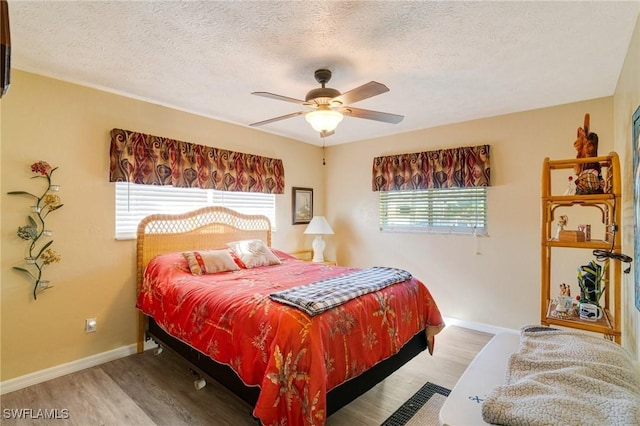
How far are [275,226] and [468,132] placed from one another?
2.83 m

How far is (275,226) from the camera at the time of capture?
4621mm

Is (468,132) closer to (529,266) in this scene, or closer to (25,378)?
(529,266)

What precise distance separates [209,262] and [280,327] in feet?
5.10

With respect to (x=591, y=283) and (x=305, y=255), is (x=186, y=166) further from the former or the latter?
(x=591, y=283)

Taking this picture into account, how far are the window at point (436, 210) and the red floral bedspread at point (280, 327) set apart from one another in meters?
1.49

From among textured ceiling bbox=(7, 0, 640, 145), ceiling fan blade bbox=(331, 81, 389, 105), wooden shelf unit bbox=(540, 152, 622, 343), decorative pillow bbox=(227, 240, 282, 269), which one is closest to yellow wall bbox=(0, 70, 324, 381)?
textured ceiling bbox=(7, 0, 640, 145)

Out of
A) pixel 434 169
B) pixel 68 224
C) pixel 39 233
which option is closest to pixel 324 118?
pixel 434 169

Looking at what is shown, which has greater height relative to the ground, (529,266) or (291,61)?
(291,61)

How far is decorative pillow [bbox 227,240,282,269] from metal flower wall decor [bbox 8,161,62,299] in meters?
1.58

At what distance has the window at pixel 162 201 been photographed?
10.3 feet

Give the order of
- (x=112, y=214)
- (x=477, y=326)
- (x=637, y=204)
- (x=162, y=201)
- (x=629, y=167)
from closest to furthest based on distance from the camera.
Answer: (x=637, y=204), (x=629, y=167), (x=112, y=214), (x=162, y=201), (x=477, y=326)

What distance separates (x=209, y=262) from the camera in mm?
3135

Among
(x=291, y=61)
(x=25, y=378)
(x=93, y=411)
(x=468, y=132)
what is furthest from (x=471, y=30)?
(x=25, y=378)

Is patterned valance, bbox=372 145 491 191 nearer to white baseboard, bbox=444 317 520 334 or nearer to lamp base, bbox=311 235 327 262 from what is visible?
lamp base, bbox=311 235 327 262
